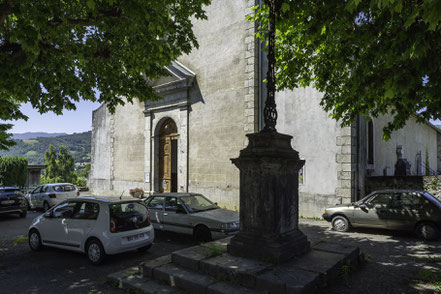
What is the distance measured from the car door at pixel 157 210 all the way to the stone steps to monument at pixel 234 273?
3037mm

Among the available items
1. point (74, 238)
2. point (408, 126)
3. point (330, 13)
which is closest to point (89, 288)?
point (74, 238)

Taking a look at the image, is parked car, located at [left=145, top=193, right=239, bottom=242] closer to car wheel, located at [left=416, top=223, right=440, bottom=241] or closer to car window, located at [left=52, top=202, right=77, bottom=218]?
car window, located at [left=52, top=202, right=77, bottom=218]

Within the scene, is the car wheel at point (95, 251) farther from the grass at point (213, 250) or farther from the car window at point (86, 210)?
the grass at point (213, 250)

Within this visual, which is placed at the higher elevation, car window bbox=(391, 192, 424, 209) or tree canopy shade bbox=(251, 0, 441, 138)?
tree canopy shade bbox=(251, 0, 441, 138)

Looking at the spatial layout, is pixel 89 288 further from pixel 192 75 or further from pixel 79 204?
pixel 192 75

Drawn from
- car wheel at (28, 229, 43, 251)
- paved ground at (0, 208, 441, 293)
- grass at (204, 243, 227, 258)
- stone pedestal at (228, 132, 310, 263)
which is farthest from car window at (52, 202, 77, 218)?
stone pedestal at (228, 132, 310, 263)

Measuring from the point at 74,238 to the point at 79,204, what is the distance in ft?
2.53

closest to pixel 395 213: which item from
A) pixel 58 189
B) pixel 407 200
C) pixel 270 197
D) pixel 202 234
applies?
pixel 407 200

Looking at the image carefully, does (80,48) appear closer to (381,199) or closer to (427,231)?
(381,199)

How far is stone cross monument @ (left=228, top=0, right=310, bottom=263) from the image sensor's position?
5.19 meters

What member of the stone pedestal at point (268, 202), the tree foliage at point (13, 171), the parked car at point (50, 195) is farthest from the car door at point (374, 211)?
the tree foliage at point (13, 171)

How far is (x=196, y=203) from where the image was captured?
8.74 metres

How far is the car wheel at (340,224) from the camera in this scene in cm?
949

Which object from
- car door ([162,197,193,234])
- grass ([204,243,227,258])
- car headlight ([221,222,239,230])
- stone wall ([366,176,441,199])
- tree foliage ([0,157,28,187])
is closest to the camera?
grass ([204,243,227,258])
